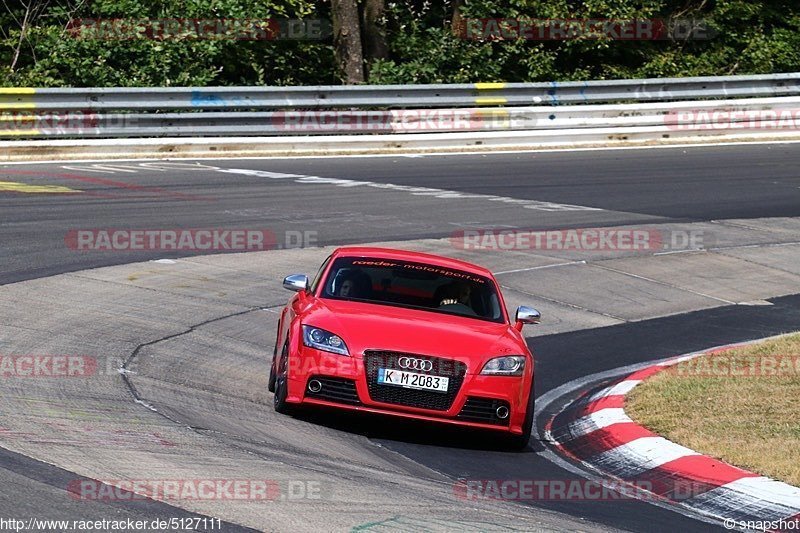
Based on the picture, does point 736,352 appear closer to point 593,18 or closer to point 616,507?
point 616,507

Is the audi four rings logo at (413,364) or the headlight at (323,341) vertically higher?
the headlight at (323,341)

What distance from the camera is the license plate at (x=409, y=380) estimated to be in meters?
9.23

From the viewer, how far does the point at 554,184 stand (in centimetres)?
2258

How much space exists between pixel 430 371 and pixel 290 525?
2.99 metres

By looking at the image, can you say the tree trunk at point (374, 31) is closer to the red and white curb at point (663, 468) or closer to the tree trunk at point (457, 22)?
the tree trunk at point (457, 22)

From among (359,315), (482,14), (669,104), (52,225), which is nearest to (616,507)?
(359,315)
